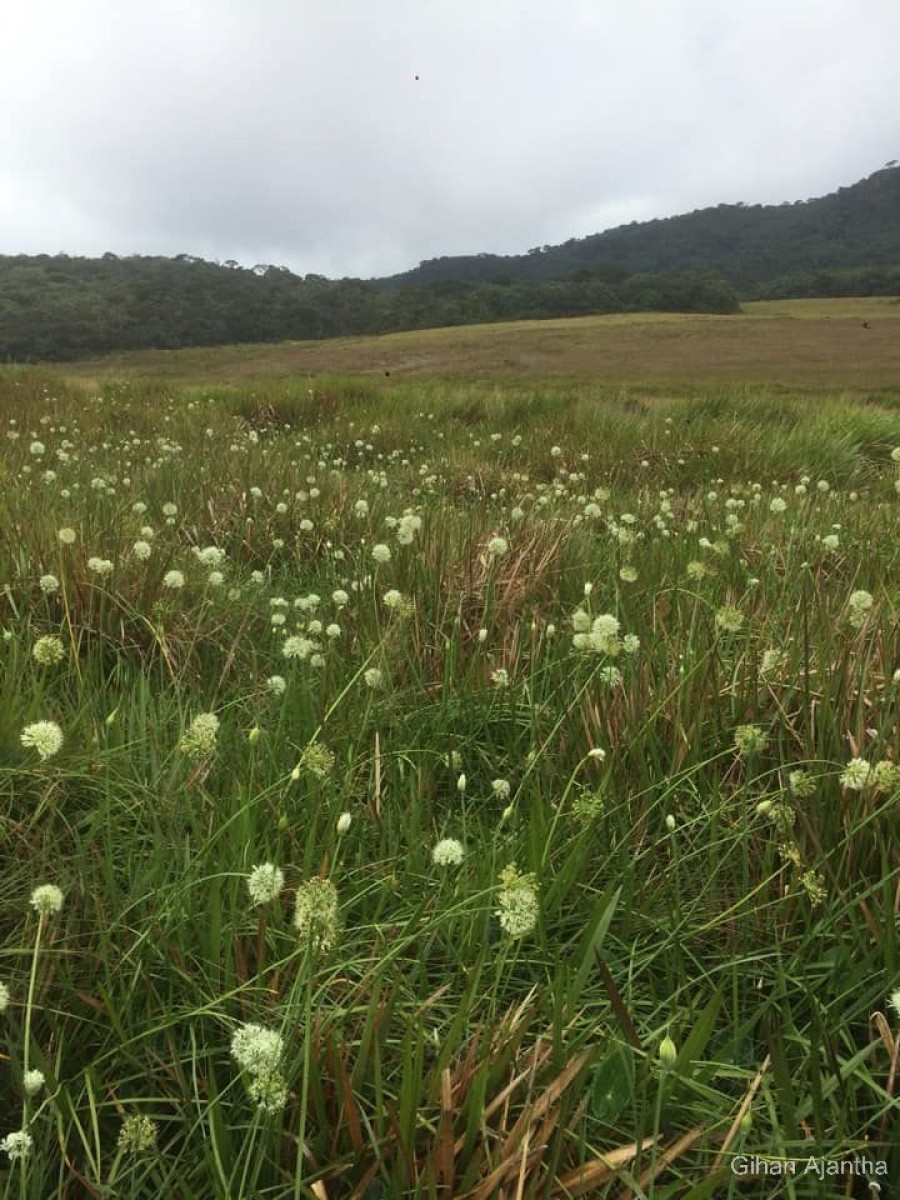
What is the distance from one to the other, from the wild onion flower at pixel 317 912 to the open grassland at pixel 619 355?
97.1 feet

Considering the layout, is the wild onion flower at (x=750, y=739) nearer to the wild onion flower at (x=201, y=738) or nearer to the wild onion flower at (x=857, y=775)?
the wild onion flower at (x=857, y=775)

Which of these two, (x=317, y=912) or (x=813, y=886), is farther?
(x=813, y=886)

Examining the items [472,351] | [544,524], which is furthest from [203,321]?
[544,524]

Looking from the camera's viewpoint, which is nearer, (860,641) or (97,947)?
(97,947)

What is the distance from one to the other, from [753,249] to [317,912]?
193 meters

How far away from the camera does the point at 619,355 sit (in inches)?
1880

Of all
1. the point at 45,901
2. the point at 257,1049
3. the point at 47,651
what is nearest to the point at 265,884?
the point at 257,1049

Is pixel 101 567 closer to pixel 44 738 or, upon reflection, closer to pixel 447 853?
pixel 44 738

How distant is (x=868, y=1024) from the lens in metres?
1.53

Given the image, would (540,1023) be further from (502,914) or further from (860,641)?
(860,641)

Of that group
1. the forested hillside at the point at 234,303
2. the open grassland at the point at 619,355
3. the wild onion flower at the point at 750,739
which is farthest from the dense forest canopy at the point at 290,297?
the wild onion flower at the point at 750,739

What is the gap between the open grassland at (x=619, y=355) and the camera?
36656mm

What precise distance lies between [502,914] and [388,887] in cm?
45

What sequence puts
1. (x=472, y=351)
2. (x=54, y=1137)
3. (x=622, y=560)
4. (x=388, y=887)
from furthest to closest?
1. (x=472, y=351)
2. (x=622, y=560)
3. (x=388, y=887)
4. (x=54, y=1137)
